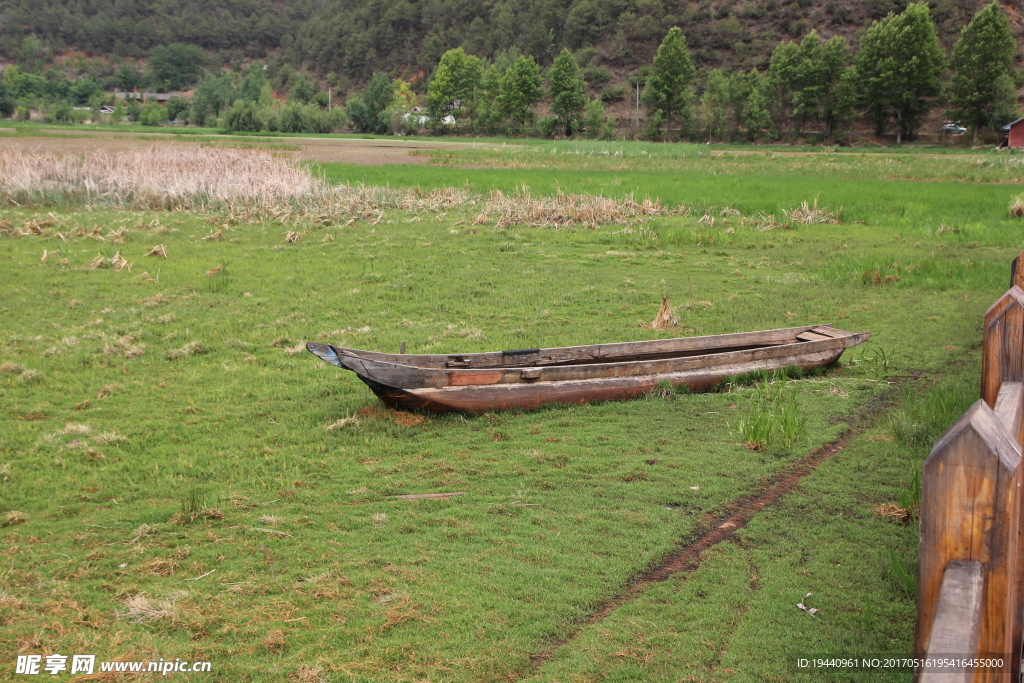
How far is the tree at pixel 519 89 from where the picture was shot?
8438 centimetres

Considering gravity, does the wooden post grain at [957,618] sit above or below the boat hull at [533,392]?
above

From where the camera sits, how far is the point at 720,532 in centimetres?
525

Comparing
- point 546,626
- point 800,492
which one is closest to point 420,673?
point 546,626

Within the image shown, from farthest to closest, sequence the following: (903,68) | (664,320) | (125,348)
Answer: (903,68)
(664,320)
(125,348)

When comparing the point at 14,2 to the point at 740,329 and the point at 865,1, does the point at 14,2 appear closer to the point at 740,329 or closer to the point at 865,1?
the point at 865,1

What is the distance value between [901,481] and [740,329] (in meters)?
5.03

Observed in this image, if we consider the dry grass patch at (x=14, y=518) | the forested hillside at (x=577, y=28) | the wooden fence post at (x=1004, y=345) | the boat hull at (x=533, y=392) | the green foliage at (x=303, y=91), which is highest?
the forested hillside at (x=577, y=28)

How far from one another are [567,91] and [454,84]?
17241mm

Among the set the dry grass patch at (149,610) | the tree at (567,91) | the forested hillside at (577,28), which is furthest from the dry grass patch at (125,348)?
the forested hillside at (577,28)

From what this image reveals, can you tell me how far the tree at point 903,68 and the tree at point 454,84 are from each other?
43106 mm

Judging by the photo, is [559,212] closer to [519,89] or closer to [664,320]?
[664,320]

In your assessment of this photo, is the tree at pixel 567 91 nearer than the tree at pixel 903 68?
No

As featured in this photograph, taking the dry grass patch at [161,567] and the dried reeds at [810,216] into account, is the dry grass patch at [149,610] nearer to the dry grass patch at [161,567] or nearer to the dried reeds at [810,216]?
the dry grass patch at [161,567]

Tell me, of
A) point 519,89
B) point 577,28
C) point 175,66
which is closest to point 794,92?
point 519,89
